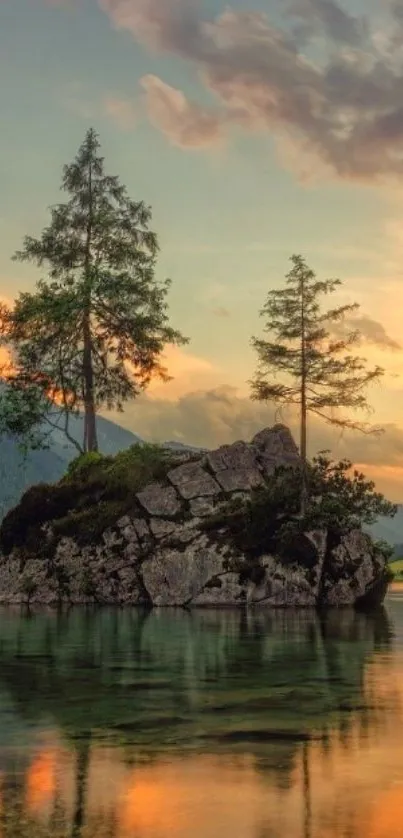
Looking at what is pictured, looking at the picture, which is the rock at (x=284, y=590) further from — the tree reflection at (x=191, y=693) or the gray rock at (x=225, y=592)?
the tree reflection at (x=191, y=693)

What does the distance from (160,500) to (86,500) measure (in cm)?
495

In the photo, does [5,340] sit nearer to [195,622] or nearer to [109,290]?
[109,290]

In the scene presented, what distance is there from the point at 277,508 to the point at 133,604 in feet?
27.8

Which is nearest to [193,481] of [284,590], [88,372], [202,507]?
[202,507]

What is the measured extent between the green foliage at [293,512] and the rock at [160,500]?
2137 millimetres

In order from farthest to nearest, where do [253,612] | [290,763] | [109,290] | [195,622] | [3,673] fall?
[109,290]
[253,612]
[195,622]
[3,673]
[290,763]

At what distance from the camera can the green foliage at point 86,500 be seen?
46469mm

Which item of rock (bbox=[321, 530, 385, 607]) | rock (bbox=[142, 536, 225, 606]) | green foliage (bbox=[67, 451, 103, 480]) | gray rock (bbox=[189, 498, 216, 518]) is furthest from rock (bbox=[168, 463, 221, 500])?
rock (bbox=[321, 530, 385, 607])

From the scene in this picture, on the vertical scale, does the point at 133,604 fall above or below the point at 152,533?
below

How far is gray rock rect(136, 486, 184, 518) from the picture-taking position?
149 ft

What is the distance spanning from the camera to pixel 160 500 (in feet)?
151

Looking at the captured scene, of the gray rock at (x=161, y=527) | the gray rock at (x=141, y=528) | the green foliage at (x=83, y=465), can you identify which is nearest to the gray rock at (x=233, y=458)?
the gray rock at (x=161, y=527)

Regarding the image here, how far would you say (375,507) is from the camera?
44.5 meters

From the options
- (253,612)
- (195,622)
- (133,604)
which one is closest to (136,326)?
(133,604)
